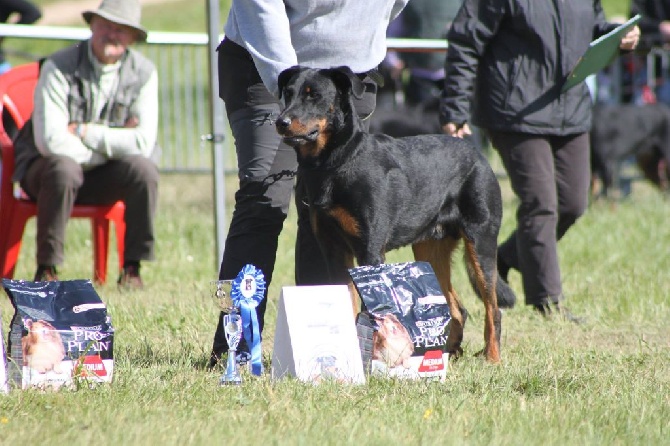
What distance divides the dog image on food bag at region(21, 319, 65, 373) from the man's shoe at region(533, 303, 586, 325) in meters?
2.89

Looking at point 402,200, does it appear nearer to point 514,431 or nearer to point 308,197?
point 308,197

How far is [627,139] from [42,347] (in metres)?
8.27

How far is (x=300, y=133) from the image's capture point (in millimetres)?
3680

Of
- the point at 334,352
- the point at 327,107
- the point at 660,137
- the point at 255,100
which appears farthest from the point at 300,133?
the point at 660,137

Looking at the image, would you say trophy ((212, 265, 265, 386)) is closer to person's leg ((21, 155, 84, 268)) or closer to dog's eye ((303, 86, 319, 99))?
dog's eye ((303, 86, 319, 99))

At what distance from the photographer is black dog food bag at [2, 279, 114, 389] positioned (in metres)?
3.43

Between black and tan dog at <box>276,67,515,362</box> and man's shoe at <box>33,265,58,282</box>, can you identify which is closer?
black and tan dog at <box>276,67,515,362</box>

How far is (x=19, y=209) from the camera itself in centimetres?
612

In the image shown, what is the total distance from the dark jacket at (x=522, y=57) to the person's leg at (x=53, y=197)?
226 cm

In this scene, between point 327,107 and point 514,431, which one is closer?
point 514,431

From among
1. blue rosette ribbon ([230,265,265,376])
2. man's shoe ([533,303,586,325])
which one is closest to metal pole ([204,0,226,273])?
man's shoe ([533,303,586,325])

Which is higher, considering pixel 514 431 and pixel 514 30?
pixel 514 30

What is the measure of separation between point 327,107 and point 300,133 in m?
0.19

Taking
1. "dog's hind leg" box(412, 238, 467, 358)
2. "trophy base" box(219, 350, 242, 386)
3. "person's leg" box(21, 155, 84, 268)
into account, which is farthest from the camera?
"person's leg" box(21, 155, 84, 268)
